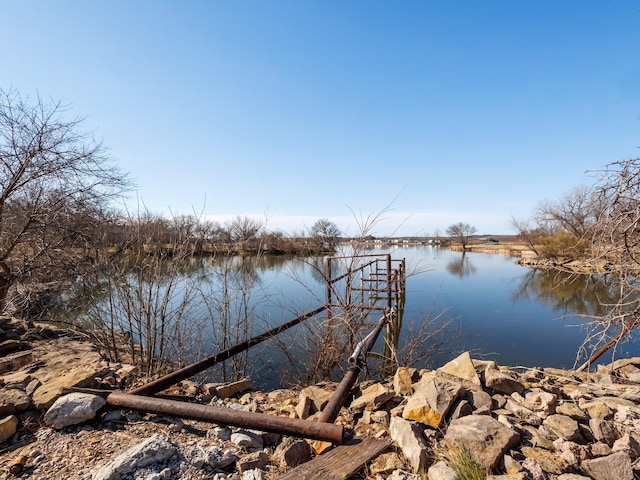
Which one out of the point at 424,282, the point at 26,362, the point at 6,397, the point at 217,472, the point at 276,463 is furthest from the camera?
the point at 424,282

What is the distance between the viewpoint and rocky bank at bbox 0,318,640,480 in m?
2.08

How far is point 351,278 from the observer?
14.7ft

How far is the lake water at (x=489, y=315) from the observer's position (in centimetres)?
646

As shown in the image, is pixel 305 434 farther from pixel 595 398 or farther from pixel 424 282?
pixel 424 282

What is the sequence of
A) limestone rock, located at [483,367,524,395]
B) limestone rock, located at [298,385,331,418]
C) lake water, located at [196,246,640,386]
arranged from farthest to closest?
lake water, located at [196,246,640,386], limestone rock, located at [298,385,331,418], limestone rock, located at [483,367,524,395]

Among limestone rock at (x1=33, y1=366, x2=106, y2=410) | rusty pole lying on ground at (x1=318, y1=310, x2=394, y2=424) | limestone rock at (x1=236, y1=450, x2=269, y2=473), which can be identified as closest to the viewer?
limestone rock at (x1=236, y1=450, x2=269, y2=473)

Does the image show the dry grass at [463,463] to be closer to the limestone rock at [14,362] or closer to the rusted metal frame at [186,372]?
the rusted metal frame at [186,372]

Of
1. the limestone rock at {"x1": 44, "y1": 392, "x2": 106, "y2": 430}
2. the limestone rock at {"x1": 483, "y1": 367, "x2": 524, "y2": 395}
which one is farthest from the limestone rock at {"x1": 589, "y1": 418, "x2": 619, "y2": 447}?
the limestone rock at {"x1": 44, "y1": 392, "x2": 106, "y2": 430}

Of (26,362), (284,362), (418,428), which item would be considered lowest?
(284,362)

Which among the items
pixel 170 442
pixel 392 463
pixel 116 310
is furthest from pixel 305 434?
pixel 116 310

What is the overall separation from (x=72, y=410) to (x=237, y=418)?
5.11ft

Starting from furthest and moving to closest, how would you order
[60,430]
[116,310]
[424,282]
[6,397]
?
[424,282] → [116,310] → [6,397] → [60,430]

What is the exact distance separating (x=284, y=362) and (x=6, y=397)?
4616mm

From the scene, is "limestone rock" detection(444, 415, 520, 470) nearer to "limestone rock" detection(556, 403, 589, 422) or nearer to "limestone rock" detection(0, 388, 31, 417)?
"limestone rock" detection(556, 403, 589, 422)
